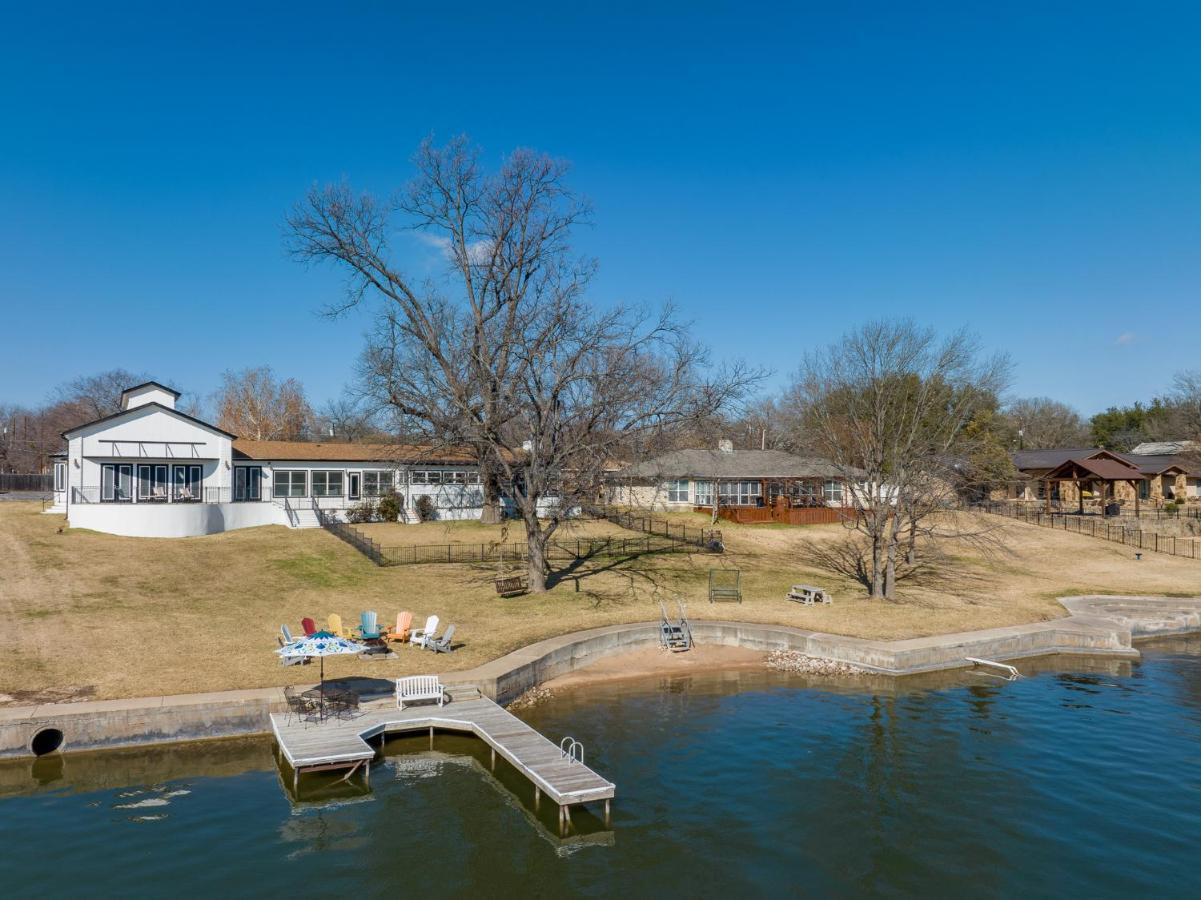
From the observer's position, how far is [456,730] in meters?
Result: 18.5

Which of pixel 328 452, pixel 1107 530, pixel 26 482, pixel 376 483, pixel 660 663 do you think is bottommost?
pixel 660 663

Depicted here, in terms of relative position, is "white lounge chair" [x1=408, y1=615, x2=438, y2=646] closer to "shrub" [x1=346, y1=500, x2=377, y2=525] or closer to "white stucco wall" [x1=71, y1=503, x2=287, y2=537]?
"white stucco wall" [x1=71, y1=503, x2=287, y2=537]

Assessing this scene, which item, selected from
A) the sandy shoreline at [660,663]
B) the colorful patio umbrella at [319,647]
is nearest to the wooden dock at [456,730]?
the colorful patio umbrella at [319,647]

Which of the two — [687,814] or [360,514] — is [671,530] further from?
[687,814]

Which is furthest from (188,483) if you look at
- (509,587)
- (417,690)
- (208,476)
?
(417,690)

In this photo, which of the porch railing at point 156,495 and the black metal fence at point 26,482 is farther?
the black metal fence at point 26,482

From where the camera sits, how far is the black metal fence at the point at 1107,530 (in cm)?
4675

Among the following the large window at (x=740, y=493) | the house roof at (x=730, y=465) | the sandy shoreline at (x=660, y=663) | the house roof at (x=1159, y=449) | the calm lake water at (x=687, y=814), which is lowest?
the calm lake water at (x=687, y=814)

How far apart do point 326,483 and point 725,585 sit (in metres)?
26.9

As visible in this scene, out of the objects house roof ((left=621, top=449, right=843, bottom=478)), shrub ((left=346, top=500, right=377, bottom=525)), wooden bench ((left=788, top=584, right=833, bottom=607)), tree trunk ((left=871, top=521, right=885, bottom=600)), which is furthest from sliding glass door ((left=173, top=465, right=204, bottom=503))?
tree trunk ((left=871, top=521, right=885, bottom=600))

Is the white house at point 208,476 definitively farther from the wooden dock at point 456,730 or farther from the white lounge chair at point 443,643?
the wooden dock at point 456,730

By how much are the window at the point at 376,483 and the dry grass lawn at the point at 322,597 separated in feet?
19.3

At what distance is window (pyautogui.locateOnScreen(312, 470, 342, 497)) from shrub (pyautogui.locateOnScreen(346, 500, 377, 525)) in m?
1.67

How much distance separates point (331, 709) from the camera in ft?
59.1
